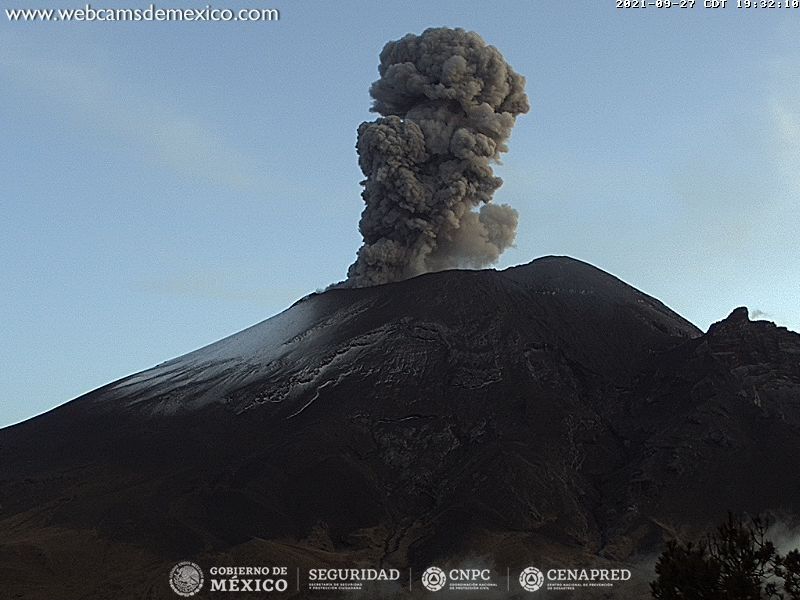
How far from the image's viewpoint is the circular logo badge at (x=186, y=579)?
53.8m

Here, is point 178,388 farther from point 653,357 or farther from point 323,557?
point 653,357

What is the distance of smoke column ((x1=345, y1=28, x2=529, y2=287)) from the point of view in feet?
288

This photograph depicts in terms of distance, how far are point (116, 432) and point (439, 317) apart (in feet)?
81.9

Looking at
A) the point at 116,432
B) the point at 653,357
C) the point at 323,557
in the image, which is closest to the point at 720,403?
the point at 653,357

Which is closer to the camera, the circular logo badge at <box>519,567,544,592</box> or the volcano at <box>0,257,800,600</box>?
the circular logo badge at <box>519,567,544,592</box>

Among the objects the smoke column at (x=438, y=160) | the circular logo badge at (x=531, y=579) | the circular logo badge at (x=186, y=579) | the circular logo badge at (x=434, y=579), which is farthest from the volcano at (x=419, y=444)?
the smoke column at (x=438, y=160)

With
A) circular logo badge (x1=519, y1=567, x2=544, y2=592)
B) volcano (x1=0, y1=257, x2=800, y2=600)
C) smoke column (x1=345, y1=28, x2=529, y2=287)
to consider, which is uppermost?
smoke column (x1=345, y1=28, x2=529, y2=287)

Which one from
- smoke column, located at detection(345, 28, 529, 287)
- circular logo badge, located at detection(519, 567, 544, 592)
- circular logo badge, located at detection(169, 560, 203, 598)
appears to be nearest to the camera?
circular logo badge, located at detection(169, 560, 203, 598)

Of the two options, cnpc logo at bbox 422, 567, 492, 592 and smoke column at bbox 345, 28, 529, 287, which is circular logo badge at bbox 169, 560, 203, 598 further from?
smoke column at bbox 345, 28, 529, 287

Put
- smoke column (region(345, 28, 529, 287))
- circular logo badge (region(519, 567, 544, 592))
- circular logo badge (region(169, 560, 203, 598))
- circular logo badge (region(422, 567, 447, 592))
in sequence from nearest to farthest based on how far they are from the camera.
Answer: circular logo badge (region(169, 560, 203, 598)) → circular logo badge (region(519, 567, 544, 592)) → circular logo badge (region(422, 567, 447, 592)) → smoke column (region(345, 28, 529, 287))

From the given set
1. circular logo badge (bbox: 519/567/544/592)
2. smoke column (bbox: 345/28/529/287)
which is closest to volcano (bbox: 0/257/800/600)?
circular logo badge (bbox: 519/567/544/592)

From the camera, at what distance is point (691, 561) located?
20.0 meters

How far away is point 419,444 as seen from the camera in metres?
70.2

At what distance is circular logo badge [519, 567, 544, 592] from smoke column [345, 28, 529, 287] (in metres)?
37.6
